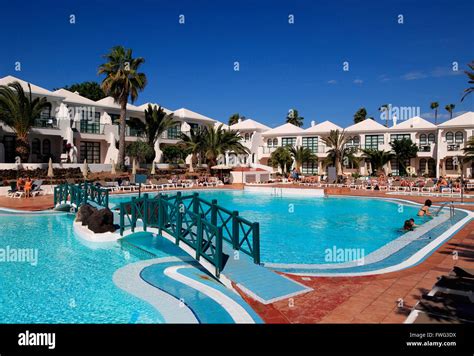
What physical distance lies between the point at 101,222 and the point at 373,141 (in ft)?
124

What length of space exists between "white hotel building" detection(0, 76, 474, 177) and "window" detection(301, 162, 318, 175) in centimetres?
12

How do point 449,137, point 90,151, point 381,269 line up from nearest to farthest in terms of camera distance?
1. point 381,269
2. point 90,151
3. point 449,137

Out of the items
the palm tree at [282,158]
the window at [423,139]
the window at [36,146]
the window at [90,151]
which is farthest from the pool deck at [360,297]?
the window at [423,139]

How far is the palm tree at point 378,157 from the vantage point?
134 feet

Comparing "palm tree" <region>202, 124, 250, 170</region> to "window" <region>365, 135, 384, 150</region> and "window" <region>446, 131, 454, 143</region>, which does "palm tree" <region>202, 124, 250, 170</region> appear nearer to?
"window" <region>365, 135, 384, 150</region>

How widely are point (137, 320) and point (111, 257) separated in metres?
4.46

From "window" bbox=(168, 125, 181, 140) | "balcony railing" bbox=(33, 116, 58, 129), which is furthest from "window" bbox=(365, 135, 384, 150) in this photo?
"balcony railing" bbox=(33, 116, 58, 129)

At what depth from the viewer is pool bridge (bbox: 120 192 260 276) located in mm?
7812

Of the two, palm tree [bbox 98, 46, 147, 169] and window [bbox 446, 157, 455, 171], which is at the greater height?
palm tree [bbox 98, 46, 147, 169]

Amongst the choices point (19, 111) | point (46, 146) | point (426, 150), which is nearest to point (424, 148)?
point (426, 150)

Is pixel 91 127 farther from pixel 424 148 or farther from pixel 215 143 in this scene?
pixel 424 148

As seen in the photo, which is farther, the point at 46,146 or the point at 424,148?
the point at 424,148

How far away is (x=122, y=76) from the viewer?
31.5 m
